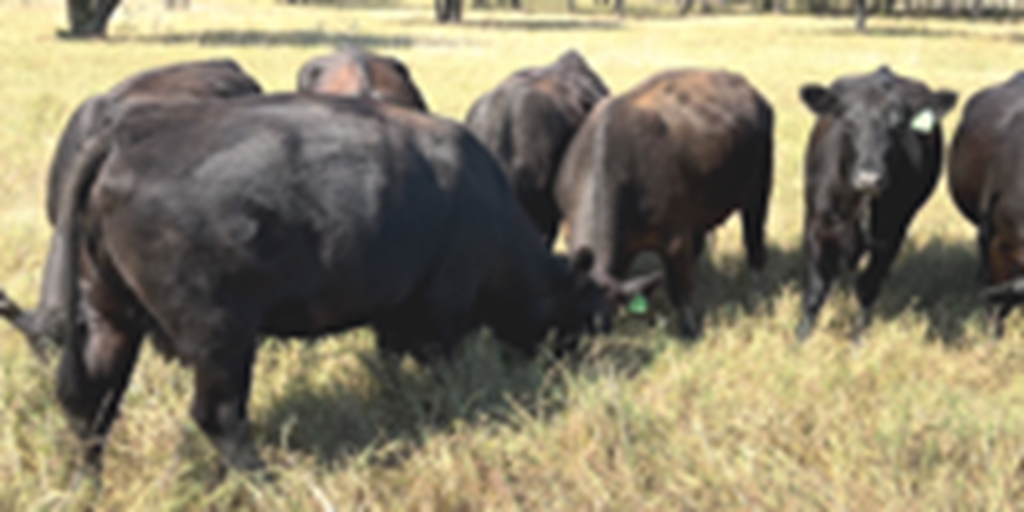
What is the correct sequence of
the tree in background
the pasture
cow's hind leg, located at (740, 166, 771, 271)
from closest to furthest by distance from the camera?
the pasture → cow's hind leg, located at (740, 166, 771, 271) → the tree in background

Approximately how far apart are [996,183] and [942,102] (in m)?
0.74

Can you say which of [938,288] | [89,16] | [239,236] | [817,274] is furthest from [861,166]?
[89,16]

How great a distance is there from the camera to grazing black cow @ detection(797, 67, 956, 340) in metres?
4.77

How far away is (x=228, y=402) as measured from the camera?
10.0ft

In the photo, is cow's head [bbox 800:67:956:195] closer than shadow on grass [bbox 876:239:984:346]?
Yes

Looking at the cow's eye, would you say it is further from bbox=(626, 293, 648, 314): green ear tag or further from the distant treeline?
the distant treeline

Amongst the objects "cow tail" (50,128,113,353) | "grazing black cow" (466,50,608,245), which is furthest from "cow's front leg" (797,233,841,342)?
"cow tail" (50,128,113,353)

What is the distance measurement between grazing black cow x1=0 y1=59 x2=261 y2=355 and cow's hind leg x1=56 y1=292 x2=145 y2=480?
0.35m

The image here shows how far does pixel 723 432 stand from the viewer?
349cm

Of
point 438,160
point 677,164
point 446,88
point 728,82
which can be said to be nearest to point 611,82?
point 446,88

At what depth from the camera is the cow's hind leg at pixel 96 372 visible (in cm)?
305

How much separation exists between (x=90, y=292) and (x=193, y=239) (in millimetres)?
513

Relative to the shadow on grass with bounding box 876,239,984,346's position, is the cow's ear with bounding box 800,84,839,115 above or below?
above

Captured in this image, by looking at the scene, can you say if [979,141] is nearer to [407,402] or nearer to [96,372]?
[407,402]
